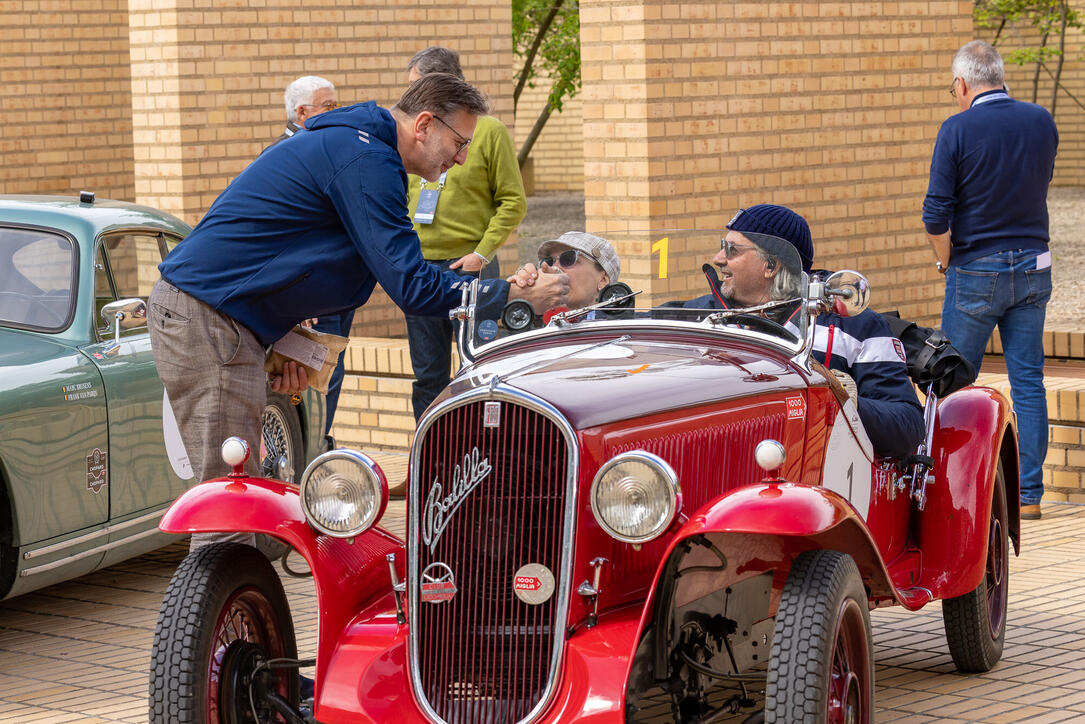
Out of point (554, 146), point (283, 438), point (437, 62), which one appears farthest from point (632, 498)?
point (554, 146)

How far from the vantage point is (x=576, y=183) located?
1066 inches

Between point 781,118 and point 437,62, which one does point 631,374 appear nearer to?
point 437,62

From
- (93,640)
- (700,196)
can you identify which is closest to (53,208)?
(93,640)

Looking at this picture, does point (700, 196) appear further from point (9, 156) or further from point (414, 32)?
point (9, 156)

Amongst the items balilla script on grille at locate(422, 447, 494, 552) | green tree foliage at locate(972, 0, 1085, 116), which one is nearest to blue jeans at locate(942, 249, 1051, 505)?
balilla script on grille at locate(422, 447, 494, 552)

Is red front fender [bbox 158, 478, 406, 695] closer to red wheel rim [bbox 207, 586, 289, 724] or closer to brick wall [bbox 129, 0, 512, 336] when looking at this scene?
red wheel rim [bbox 207, 586, 289, 724]

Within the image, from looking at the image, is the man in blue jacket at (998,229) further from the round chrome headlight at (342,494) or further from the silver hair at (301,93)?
the round chrome headlight at (342,494)

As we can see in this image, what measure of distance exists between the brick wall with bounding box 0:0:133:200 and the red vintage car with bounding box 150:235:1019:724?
11002mm

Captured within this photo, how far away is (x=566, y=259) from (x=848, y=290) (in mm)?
846

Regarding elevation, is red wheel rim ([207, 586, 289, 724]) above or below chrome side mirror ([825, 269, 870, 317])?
below

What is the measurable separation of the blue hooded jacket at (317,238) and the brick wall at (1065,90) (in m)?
19.8

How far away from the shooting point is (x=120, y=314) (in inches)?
263

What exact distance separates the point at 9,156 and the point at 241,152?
4.67m

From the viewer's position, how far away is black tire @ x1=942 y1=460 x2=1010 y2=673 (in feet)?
17.5
